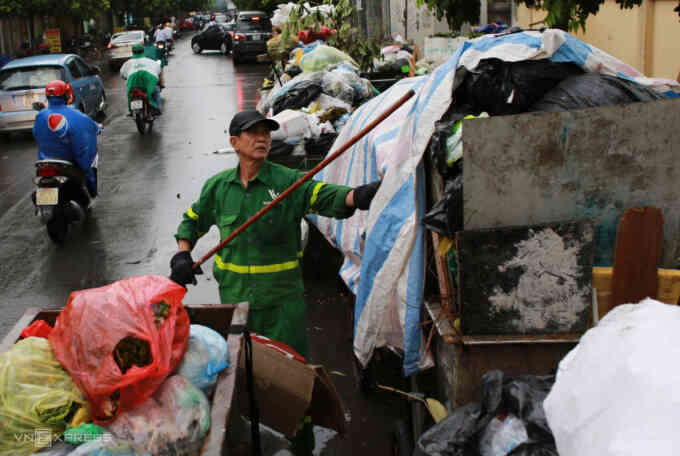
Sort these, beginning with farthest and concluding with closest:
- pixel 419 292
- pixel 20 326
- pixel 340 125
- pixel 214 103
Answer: pixel 214 103 → pixel 340 125 → pixel 419 292 → pixel 20 326

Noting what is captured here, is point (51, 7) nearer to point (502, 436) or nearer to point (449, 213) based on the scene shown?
point (449, 213)

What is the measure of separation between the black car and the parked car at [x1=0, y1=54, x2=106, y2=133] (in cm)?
1973

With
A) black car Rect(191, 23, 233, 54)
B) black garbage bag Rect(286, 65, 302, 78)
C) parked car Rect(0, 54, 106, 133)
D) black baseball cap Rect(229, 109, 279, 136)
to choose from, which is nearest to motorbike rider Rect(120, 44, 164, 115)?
parked car Rect(0, 54, 106, 133)

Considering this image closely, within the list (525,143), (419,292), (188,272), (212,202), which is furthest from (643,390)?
(212,202)

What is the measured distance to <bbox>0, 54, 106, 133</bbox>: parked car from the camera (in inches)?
587

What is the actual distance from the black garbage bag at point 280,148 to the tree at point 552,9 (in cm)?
206

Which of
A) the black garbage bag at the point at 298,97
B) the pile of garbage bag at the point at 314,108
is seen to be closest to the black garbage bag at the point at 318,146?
the pile of garbage bag at the point at 314,108

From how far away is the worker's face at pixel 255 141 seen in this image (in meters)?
3.85

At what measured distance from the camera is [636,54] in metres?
10.3

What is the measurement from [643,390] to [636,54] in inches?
373

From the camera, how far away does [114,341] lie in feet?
8.53

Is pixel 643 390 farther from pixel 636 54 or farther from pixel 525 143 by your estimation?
pixel 636 54

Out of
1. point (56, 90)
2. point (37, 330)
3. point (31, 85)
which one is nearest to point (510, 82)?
point (37, 330)

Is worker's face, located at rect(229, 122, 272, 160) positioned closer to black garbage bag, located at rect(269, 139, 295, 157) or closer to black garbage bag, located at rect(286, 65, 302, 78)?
black garbage bag, located at rect(269, 139, 295, 157)
